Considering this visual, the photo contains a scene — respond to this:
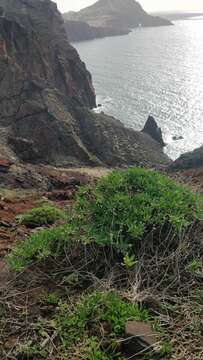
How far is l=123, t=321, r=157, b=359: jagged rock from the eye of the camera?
19.9ft

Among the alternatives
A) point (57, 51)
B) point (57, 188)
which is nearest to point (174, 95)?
point (57, 51)

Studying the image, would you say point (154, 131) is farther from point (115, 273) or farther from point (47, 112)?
point (115, 273)

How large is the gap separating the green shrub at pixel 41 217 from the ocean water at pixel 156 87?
186 ft

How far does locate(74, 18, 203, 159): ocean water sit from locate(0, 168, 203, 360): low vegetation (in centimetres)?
5985

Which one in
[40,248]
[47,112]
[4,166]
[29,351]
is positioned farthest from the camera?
[47,112]

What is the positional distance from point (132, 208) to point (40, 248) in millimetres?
1679

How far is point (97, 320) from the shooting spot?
6473 millimetres

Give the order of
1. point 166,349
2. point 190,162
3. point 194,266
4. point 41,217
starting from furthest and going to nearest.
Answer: point 190,162, point 41,217, point 194,266, point 166,349

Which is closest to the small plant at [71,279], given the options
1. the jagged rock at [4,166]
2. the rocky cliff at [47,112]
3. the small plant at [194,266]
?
the small plant at [194,266]

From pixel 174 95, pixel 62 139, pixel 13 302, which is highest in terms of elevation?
pixel 13 302

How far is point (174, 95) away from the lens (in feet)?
320

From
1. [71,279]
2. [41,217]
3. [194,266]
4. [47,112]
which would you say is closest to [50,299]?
[71,279]

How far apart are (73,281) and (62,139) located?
146 ft

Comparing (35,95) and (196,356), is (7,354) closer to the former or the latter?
(196,356)
